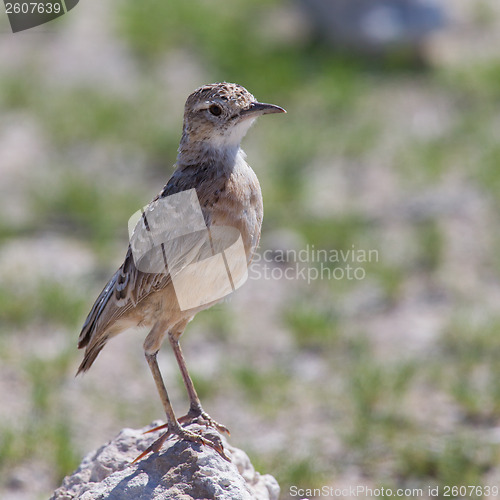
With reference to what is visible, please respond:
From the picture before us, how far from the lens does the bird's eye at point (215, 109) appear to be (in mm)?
5540

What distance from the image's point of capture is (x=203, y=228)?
5.30 m

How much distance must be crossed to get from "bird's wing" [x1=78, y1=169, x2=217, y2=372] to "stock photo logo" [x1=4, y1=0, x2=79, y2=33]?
9.96 m

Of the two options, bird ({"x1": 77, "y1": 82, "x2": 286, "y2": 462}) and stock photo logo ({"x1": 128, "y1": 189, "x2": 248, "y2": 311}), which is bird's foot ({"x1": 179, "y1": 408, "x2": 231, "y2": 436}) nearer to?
bird ({"x1": 77, "y1": 82, "x2": 286, "y2": 462})

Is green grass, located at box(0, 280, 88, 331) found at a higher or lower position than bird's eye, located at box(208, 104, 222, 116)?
higher

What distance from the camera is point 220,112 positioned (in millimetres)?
5551

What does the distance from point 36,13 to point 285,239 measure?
692 centimetres

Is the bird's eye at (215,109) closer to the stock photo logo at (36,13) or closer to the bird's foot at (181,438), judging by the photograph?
the bird's foot at (181,438)

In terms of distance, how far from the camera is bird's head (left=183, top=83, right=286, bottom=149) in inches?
218

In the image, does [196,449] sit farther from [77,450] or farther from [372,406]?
[372,406]

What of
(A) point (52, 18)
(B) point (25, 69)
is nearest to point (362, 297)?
(B) point (25, 69)

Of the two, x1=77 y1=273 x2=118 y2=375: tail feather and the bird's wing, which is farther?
x1=77 y1=273 x2=118 y2=375: tail feather
